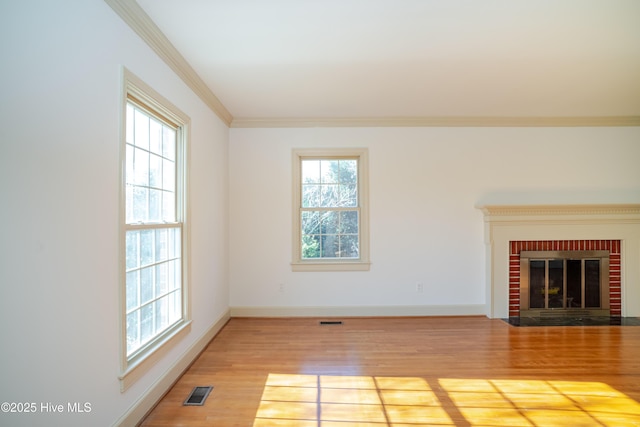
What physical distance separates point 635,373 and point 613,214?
2.36 metres

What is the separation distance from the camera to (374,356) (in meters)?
3.17

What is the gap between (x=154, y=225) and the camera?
240 cm

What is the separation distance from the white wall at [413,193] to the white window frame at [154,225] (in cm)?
152

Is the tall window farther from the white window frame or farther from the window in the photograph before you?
the window

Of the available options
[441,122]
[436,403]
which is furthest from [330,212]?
[436,403]

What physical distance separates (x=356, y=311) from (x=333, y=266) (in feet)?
2.27

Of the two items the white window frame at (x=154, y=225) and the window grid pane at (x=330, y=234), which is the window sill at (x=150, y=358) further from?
the window grid pane at (x=330, y=234)

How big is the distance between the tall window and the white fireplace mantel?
12.4 feet

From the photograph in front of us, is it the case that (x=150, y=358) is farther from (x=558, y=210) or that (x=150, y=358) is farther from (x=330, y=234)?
(x=558, y=210)

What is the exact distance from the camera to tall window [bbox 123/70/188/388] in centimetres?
216

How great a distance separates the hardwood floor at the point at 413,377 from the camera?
221cm

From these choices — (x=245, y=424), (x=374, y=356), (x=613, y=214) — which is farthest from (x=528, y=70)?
(x=245, y=424)

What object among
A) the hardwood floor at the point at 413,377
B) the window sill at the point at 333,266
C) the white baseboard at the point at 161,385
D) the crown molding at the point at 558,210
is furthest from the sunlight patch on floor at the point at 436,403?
the crown molding at the point at 558,210

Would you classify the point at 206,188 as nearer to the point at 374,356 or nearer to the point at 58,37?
the point at 58,37
